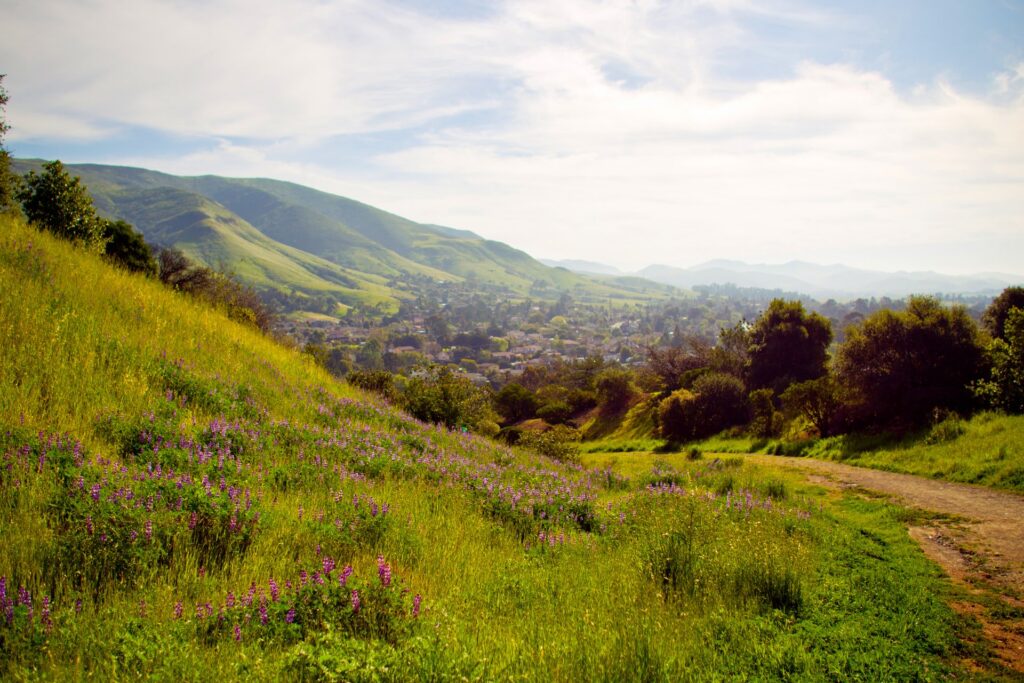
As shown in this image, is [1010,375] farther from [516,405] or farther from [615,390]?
[516,405]

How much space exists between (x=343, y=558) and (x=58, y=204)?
74.7 feet

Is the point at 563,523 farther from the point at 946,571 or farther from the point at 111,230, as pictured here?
the point at 111,230

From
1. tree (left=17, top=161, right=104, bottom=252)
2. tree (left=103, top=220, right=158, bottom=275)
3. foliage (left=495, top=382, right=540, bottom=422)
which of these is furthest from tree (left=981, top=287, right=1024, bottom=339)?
tree (left=103, top=220, right=158, bottom=275)

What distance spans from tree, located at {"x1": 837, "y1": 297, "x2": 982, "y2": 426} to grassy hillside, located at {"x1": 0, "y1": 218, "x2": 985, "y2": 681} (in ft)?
41.8

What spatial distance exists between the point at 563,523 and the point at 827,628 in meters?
3.26

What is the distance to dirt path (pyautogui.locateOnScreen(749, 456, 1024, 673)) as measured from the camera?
5488 millimetres

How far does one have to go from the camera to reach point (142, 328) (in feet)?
31.3

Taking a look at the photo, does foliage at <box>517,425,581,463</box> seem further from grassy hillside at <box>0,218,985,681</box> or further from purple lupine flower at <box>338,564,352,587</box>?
purple lupine flower at <box>338,564,352,587</box>

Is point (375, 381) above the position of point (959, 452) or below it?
below

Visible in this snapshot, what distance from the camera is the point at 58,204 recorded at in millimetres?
19156

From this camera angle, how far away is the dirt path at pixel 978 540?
5488 millimetres

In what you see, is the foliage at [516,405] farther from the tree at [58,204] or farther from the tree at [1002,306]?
the tree at [58,204]

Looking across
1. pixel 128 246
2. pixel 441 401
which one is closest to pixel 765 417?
pixel 441 401

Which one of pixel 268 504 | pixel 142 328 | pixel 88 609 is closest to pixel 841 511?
pixel 268 504
